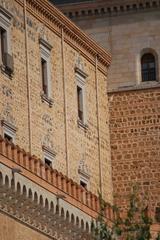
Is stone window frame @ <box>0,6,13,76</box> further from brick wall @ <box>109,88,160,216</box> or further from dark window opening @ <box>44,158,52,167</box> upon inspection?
brick wall @ <box>109,88,160,216</box>

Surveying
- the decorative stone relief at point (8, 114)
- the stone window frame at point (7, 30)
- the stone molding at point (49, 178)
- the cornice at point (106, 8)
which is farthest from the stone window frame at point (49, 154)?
the cornice at point (106, 8)

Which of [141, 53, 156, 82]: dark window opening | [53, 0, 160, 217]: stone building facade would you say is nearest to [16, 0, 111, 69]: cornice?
[53, 0, 160, 217]: stone building facade

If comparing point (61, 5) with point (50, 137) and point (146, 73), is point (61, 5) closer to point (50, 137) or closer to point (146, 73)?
point (146, 73)

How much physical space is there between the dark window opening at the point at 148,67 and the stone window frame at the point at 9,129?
43.4 feet

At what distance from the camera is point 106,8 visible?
6594 cm

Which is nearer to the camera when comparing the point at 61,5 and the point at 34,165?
the point at 34,165

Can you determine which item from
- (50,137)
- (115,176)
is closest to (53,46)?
(50,137)

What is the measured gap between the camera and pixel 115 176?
62688 millimetres

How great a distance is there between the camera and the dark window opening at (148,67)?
2564 inches

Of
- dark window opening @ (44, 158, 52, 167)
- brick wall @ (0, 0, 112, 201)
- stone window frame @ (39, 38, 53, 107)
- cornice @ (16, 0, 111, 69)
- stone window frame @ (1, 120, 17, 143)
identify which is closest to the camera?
stone window frame @ (1, 120, 17, 143)

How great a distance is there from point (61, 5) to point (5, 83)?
46.4 feet

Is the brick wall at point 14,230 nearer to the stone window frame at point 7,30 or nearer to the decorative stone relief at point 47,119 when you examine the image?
the stone window frame at point 7,30

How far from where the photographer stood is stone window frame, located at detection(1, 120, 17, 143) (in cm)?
5188

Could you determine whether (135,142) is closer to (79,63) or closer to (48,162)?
(79,63)
